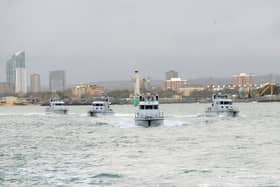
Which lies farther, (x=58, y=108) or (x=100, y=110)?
(x=58, y=108)

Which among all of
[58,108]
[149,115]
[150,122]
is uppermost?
[58,108]

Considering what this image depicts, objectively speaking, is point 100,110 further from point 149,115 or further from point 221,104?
point 149,115

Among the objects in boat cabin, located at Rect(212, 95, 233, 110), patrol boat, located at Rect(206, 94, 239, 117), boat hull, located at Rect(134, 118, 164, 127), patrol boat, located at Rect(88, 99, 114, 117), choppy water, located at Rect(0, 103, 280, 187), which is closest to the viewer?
choppy water, located at Rect(0, 103, 280, 187)

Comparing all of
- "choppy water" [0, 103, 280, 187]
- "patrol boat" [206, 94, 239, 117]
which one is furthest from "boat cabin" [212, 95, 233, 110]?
"choppy water" [0, 103, 280, 187]

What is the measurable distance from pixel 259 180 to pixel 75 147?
2437 centimetres

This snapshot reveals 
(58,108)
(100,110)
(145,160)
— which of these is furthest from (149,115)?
(58,108)

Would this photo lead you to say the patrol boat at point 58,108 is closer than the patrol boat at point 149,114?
No

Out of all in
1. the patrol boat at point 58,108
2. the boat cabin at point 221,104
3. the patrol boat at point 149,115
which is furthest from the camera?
the patrol boat at point 58,108

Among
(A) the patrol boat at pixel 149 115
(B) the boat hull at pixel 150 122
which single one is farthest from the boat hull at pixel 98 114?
(B) the boat hull at pixel 150 122

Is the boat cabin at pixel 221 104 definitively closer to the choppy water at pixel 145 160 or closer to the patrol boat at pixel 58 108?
the choppy water at pixel 145 160

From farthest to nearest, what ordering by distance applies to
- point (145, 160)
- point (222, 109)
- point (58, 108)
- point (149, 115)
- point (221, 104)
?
point (58, 108) → point (221, 104) → point (222, 109) → point (149, 115) → point (145, 160)

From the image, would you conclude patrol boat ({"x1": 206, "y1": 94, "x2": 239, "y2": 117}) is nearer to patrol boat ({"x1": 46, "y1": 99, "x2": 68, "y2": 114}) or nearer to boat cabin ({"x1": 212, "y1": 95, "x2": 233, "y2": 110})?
boat cabin ({"x1": 212, "y1": 95, "x2": 233, "y2": 110})

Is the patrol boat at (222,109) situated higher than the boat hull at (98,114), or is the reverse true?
the patrol boat at (222,109)

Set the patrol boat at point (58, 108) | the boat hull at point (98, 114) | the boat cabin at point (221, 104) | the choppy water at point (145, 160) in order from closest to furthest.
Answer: the choppy water at point (145, 160)
the boat cabin at point (221, 104)
the boat hull at point (98, 114)
the patrol boat at point (58, 108)
